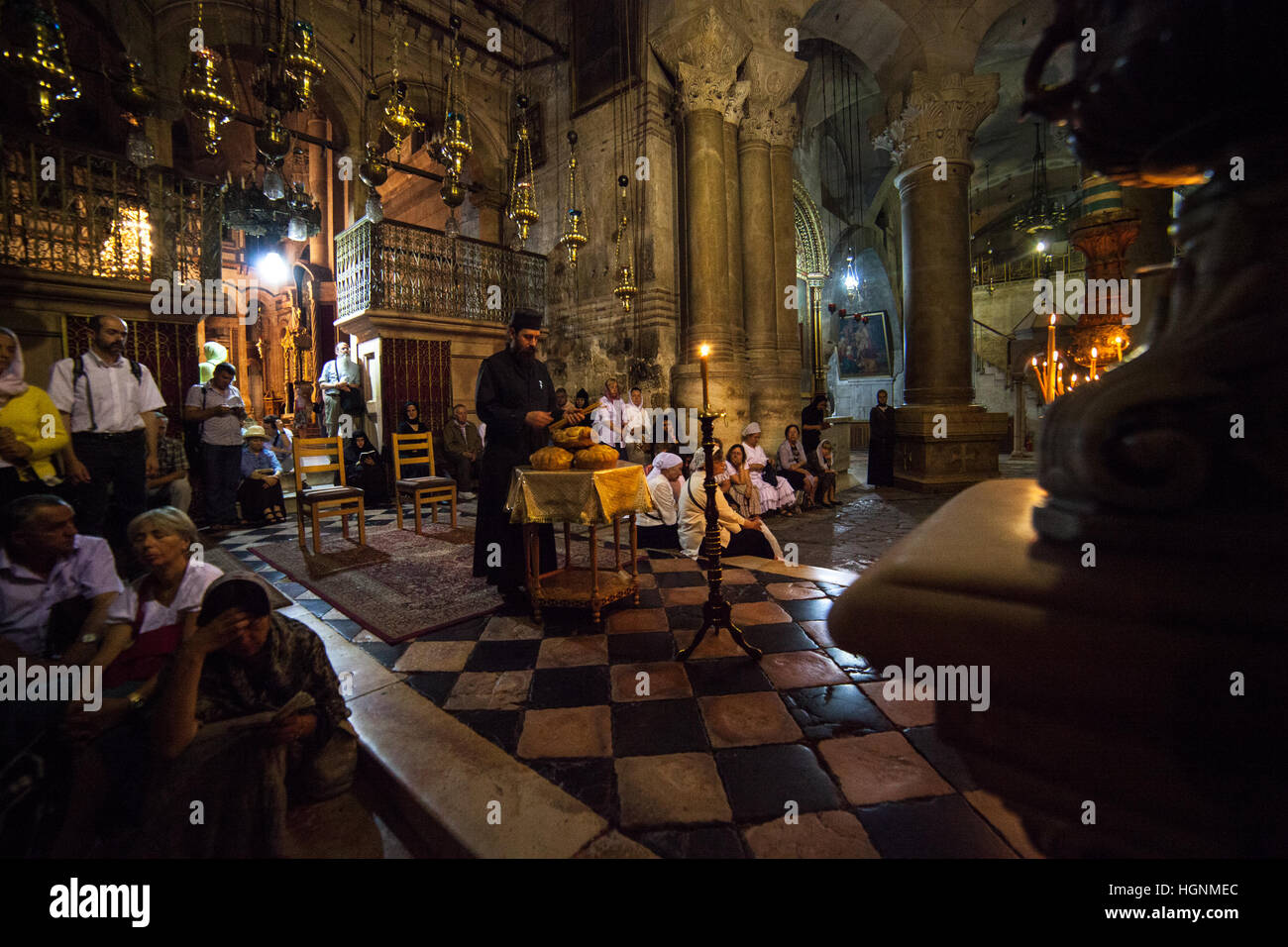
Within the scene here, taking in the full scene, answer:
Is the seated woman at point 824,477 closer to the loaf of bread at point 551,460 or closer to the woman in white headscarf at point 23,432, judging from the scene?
the loaf of bread at point 551,460

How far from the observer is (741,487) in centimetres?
547

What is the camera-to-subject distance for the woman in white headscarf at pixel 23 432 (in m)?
3.67

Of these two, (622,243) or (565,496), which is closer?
(565,496)

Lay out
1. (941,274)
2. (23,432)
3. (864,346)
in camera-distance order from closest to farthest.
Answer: (23,432) < (941,274) < (864,346)

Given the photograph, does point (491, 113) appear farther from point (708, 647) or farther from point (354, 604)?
point (708, 647)

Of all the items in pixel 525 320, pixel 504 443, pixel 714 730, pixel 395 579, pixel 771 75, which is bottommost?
pixel 714 730

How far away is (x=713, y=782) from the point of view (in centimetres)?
187

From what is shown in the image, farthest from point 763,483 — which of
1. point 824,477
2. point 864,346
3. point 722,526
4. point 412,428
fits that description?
point 864,346

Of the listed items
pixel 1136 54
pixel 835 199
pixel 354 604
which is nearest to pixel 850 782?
pixel 1136 54

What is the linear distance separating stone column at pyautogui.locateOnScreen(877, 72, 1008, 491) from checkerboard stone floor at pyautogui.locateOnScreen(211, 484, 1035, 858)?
6.77 meters

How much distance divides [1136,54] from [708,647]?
2.75 m

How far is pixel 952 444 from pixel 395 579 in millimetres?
8770

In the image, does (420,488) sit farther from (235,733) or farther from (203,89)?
(235,733)

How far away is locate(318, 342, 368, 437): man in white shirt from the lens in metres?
9.71
